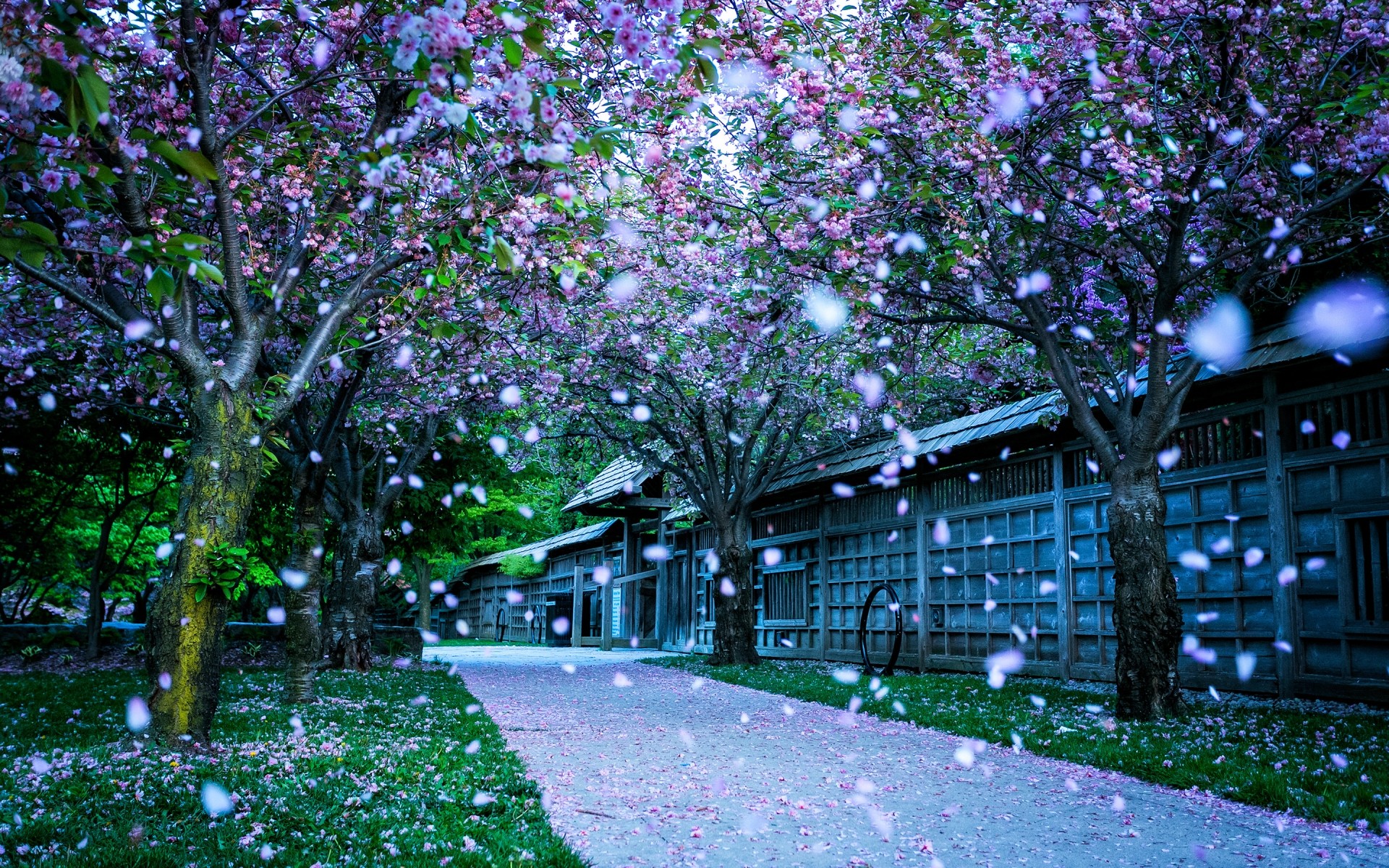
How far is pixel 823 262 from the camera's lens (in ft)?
28.0

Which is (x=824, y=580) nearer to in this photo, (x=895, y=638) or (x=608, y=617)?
(x=895, y=638)

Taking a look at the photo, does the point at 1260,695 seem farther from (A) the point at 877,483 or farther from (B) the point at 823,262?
(A) the point at 877,483

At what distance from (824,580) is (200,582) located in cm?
1226

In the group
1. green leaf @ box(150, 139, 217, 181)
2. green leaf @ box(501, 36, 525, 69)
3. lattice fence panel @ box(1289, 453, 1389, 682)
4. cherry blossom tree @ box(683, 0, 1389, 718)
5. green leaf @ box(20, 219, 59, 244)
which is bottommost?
lattice fence panel @ box(1289, 453, 1389, 682)

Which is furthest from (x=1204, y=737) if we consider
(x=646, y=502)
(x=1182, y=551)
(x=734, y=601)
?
(x=646, y=502)

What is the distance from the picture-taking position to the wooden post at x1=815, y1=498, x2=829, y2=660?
16625mm

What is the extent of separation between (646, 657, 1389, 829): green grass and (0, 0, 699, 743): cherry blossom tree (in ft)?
15.7

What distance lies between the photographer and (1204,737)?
673 cm

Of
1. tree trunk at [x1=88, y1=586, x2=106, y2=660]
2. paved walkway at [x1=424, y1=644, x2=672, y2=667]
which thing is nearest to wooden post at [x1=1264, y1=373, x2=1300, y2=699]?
paved walkway at [x1=424, y1=644, x2=672, y2=667]

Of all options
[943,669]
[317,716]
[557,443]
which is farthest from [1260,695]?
[557,443]

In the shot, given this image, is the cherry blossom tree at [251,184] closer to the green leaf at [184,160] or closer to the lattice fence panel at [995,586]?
the green leaf at [184,160]

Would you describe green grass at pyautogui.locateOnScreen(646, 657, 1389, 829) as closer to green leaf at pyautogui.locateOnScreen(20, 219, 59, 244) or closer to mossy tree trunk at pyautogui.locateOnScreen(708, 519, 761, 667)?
mossy tree trunk at pyautogui.locateOnScreen(708, 519, 761, 667)

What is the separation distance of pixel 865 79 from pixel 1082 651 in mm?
7012

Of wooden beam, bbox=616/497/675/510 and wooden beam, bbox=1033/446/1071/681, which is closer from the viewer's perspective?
wooden beam, bbox=1033/446/1071/681
